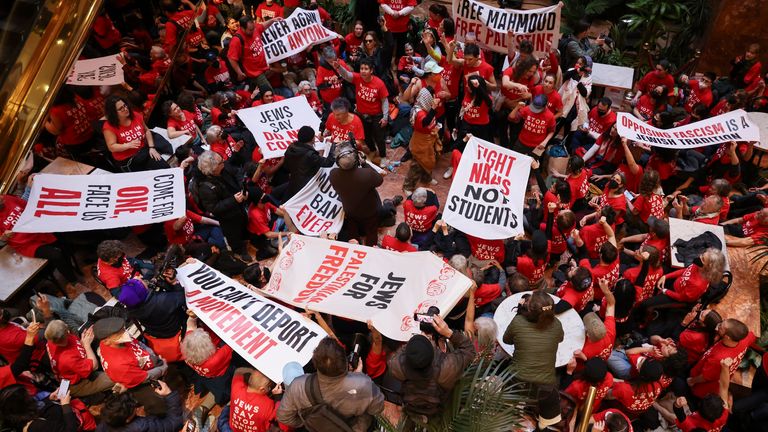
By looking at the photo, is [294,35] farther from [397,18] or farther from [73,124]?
[73,124]

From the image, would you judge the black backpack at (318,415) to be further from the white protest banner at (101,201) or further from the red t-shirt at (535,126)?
the red t-shirt at (535,126)

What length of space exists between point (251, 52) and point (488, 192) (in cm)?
581

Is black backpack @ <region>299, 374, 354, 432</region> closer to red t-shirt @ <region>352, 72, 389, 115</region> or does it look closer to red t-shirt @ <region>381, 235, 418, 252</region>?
red t-shirt @ <region>381, 235, 418, 252</region>

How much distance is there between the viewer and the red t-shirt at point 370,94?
851cm

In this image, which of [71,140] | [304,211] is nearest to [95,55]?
[71,140]

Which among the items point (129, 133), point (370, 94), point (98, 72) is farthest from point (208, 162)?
point (98, 72)

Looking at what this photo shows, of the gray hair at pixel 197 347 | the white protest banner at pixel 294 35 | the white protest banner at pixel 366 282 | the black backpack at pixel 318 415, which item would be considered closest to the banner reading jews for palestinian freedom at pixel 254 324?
the gray hair at pixel 197 347

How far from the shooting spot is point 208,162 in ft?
21.6

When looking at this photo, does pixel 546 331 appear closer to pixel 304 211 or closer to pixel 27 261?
pixel 304 211

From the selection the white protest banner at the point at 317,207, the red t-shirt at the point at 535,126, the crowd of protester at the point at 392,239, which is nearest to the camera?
the crowd of protester at the point at 392,239

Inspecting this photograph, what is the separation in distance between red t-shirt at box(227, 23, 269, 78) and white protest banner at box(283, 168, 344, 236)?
4.09m

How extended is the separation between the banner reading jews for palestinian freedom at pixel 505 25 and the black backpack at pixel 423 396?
664cm

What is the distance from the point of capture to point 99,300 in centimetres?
677

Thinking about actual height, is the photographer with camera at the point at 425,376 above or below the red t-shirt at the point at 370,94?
above
